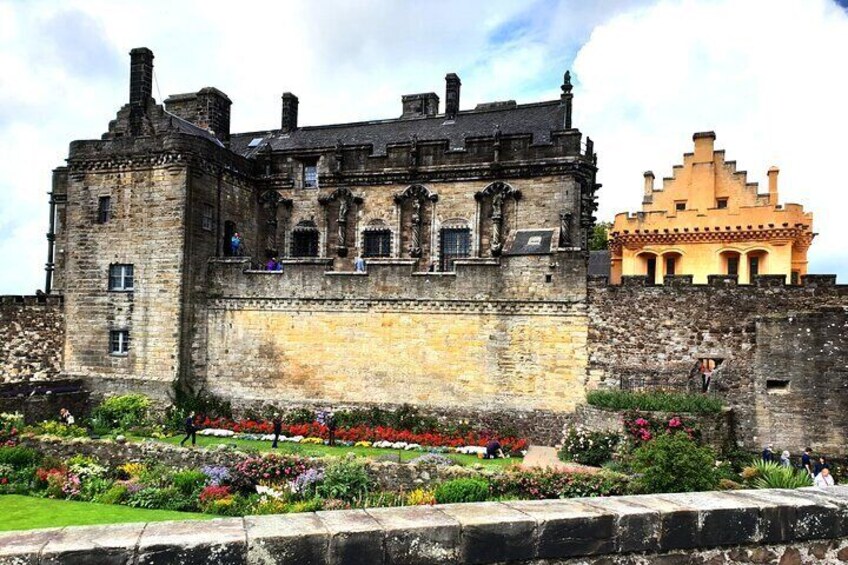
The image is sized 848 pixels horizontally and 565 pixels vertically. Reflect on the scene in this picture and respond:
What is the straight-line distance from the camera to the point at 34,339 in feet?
89.6

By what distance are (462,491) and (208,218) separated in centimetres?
1662

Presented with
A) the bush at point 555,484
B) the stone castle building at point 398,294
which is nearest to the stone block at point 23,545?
the bush at point 555,484

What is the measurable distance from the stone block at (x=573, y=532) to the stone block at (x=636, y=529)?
0.18 ft

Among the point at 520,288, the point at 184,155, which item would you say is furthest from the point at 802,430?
the point at 184,155

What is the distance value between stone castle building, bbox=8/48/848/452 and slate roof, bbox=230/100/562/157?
0.15 meters

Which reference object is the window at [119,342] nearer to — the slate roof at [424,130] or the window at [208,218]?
the window at [208,218]

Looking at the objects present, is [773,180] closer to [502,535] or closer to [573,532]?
[573,532]

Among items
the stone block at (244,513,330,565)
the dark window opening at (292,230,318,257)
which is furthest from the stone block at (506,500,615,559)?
the dark window opening at (292,230,318,257)

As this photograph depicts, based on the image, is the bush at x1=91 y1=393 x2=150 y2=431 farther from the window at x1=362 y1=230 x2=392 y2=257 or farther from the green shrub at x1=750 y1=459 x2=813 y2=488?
the green shrub at x1=750 y1=459 x2=813 y2=488

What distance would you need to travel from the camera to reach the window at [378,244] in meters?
29.1

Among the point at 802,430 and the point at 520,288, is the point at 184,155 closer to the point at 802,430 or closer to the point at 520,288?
the point at 520,288

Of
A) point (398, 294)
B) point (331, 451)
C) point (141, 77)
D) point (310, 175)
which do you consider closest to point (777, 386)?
point (398, 294)

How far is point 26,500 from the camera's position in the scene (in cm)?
1678

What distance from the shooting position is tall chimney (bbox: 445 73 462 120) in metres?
31.6
